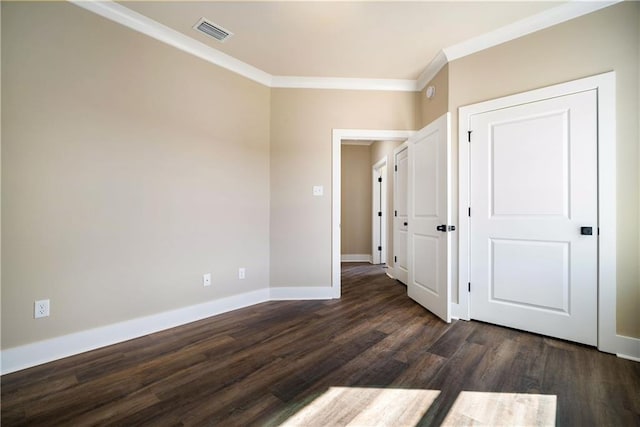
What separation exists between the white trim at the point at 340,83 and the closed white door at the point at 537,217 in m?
1.12

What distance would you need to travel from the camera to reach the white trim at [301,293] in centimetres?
331

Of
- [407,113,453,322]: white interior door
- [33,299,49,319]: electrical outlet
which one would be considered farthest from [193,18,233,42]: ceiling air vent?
[33,299,49,319]: electrical outlet

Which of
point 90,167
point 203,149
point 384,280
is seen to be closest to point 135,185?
point 90,167

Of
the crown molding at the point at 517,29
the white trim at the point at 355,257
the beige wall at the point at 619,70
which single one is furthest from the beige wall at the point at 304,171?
the white trim at the point at 355,257

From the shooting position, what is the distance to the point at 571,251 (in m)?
2.15

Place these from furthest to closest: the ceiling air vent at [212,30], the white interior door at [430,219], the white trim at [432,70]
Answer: the white trim at [432,70], the white interior door at [430,219], the ceiling air vent at [212,30]

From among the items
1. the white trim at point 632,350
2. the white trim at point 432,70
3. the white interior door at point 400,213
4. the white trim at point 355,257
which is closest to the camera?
the white trim at point 632,350

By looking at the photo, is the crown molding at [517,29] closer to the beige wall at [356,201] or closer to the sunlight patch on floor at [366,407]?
the sunlight patch on floor at [366,407]

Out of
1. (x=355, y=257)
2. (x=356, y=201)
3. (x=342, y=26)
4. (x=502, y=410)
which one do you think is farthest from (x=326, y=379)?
(x=356, y=201)

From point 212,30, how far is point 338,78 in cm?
146

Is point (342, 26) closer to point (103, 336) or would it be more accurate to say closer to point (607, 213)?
point (607, 213)

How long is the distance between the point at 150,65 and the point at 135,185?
40.9 inches

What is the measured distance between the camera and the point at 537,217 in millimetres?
2305

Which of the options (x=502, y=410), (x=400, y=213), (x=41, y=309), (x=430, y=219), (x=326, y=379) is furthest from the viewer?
(x=400, y=213)
